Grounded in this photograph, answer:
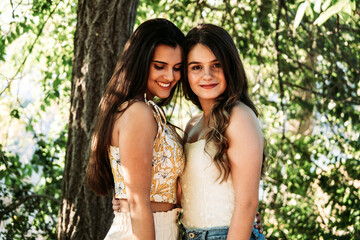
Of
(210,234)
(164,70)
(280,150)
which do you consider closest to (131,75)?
(164,70)

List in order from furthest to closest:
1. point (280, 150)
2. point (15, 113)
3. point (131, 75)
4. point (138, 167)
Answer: point (280, 150)
point (15, 113)
point (131, 75)
point (138, 167)

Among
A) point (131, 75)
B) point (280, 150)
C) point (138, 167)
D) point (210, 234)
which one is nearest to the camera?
point (138, 167)

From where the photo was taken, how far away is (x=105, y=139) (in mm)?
2354

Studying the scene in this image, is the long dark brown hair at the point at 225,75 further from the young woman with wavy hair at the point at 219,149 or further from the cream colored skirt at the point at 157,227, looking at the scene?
the cream colored skirt at the point at 157,227

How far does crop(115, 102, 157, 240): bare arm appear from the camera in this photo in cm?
218

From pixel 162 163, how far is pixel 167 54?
1.78ft

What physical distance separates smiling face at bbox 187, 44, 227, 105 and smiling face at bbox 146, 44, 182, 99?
9 cm

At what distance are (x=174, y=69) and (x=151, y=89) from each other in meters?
0.16

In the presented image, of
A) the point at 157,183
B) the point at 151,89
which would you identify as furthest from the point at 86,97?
the point at 157,183

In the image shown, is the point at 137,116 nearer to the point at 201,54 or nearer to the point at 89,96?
the point at 201,54

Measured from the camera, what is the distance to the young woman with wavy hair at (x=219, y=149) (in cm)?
221

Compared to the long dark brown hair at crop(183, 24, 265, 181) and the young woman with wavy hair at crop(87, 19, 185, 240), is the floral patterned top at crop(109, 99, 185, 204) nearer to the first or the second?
the young woman with wavy hair at crop(87, 19, 185, 240)

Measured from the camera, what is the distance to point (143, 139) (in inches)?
86.4

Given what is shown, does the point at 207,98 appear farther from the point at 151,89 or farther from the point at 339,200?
the point at 339,200
